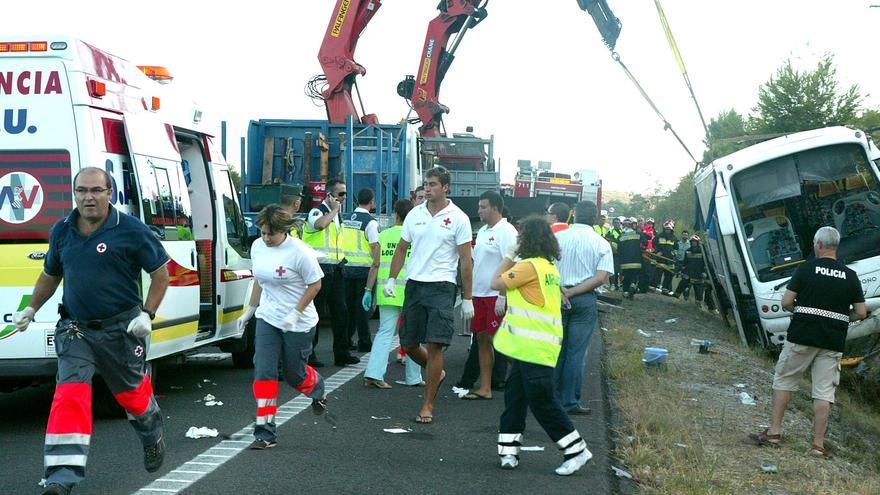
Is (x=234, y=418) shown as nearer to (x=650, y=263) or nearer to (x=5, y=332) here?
(x=5, y=332)

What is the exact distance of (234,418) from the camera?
8.20 meters

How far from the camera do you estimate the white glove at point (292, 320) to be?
23.7 feet

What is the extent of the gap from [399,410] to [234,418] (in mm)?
1347

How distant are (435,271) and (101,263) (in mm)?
3160

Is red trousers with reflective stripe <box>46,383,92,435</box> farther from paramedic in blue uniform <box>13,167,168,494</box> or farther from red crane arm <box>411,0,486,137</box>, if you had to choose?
red crane arm <box>411,0,486,137</box>

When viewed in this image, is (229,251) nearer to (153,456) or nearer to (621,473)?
(153,456)

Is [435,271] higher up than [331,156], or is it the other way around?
[331,156]

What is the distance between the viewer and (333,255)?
1141cm

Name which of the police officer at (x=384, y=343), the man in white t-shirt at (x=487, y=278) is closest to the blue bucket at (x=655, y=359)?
the man in white t-shirt at (x=487, y=278)

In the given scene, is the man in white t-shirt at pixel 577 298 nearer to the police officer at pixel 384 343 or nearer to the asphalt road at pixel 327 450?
the asphalt road at pixel 327 450

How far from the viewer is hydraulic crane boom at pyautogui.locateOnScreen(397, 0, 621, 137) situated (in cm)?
2739

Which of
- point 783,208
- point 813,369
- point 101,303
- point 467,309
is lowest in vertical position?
point 813,369

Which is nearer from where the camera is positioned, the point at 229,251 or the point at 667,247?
the point at 229,251

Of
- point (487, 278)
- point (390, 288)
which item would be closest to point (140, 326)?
point (390, 288)
